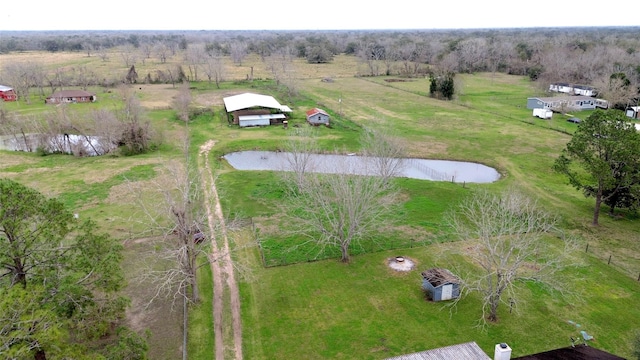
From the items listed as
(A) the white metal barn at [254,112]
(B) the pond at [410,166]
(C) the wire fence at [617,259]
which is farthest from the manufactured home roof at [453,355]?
(A) the white metal barn at [254,112]

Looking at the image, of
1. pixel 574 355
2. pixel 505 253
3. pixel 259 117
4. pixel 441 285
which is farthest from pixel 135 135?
pixel 574 355

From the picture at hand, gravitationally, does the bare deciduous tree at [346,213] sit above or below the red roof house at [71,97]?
below

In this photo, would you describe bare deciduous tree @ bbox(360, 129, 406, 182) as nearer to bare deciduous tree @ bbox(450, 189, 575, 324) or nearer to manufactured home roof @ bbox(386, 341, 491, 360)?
bare deciduous tree @ bbox(450, 189, 575, 324)

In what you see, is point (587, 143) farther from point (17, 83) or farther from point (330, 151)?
point (17, 83)

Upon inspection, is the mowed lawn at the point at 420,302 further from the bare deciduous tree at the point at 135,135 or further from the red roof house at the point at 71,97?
the red roof house at the point at 71,97

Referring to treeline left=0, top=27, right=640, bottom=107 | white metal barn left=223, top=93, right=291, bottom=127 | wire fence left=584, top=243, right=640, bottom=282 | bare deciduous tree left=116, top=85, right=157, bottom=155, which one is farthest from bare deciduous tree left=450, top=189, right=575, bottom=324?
treeline left=0, top=27, right=640, bottom=107

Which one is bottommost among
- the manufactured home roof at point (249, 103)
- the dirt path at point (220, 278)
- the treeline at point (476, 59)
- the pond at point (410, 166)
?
the dirt path at point (220, 278)
